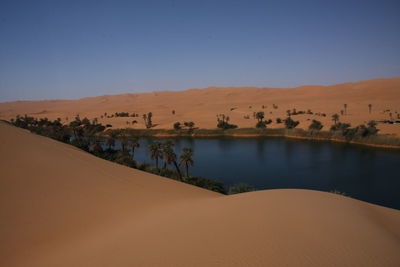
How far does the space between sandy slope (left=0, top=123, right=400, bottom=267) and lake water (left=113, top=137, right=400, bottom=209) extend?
18.9m

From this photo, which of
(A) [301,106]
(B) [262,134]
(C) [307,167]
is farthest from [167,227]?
(A) [301,106]

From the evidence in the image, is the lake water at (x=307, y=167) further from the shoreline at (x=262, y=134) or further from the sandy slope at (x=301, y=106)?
the sandy slope at (x=301, y=106)

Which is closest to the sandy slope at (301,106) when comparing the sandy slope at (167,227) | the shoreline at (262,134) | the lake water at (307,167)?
the shoreline at (262,134)

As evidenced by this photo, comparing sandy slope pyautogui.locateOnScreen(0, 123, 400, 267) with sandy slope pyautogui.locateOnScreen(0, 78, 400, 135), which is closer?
sandy slope pyautogui.locateOnScreen(0, 123, 400, 267)

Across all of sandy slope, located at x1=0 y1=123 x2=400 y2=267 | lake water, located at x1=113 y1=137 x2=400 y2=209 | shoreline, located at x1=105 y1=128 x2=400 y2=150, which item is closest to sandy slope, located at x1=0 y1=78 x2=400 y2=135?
shoreline, located at x1=105 y1=128 x2=400 y2=150

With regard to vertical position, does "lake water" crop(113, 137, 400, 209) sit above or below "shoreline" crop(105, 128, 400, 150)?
A: below

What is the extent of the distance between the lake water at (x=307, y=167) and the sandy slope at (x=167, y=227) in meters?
18.9

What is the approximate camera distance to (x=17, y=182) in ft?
25.6

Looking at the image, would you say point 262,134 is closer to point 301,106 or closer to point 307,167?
point 307,167

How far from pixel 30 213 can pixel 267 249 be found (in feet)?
18.8

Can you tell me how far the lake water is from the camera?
25766 millimetres

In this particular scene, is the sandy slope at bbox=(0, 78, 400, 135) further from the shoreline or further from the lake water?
the lake water

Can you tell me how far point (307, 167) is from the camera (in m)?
32.8

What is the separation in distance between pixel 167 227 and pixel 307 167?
3029cm
